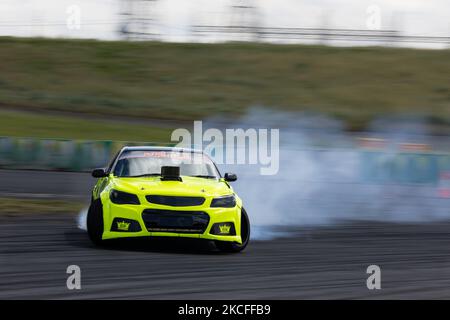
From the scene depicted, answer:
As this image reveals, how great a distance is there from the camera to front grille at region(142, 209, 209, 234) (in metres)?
9.30

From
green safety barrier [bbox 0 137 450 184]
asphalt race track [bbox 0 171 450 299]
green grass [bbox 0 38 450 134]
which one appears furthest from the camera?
green grass [bbox 0 38 450 134]

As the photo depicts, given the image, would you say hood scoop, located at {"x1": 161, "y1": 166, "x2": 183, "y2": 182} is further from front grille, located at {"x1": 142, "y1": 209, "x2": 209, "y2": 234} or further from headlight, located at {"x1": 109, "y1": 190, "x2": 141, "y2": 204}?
front grille, located at {"x1": 142, "y1": 209, "x2": 209, "y2": 234}

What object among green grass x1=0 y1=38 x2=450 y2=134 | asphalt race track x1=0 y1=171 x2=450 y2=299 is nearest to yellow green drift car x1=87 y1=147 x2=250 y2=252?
asphalt race track x1=0 y1=171 x2=450 y2=299

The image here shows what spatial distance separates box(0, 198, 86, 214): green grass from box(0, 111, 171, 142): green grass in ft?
50.8

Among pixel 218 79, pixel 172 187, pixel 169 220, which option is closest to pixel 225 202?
pixel 172 187

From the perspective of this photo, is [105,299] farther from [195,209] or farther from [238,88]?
[238,88]

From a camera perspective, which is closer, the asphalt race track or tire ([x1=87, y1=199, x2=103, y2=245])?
the asphalt race track

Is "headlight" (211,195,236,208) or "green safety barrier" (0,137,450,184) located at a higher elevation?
"green safety barrier" (0,137,450,184)

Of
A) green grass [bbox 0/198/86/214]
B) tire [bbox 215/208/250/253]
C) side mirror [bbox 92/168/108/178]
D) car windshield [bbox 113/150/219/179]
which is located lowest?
tire [bbox 215/208/250/253]

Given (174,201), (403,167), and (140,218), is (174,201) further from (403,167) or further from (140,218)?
(403,167)

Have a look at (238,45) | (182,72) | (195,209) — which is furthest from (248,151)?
(238,45)

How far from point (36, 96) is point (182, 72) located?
29.5 ft

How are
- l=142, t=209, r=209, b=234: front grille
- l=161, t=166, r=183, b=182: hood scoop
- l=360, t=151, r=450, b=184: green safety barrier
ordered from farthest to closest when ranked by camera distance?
l=360, t=151, r=450, b=184: green safety barrier
l=161, t=166, r=183, b=182: hood scoop
l=142, t=209, r=209, b=234: front grille
